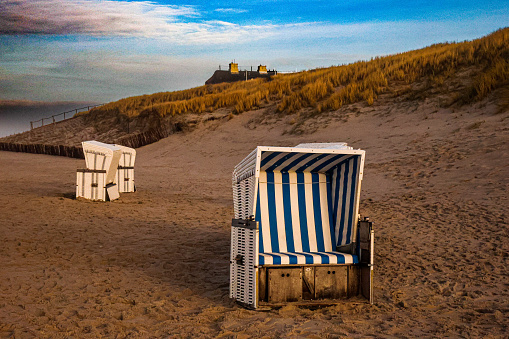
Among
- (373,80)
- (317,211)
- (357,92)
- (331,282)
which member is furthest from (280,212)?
(373,80)

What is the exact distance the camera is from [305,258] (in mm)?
4953

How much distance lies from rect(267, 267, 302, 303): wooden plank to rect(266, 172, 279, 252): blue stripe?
1.89 ft

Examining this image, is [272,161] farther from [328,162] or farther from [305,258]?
[305,258]

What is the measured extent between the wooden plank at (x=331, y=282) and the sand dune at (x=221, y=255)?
21 cm

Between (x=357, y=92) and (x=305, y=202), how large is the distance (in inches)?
814

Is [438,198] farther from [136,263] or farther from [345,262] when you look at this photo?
[136,263]

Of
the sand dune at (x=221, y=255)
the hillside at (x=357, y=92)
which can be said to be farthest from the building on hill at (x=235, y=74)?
the sand dune at (x=221, y=255)

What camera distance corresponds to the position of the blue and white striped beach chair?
4.94 m

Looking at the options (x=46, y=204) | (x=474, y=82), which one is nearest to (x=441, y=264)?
(x=46, y=204)

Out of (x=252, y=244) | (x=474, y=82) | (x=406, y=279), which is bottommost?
(x=406, y=279)

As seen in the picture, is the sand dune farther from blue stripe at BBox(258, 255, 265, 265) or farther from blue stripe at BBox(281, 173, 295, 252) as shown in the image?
blue stripe at BBox(281, 173, 295, 252)

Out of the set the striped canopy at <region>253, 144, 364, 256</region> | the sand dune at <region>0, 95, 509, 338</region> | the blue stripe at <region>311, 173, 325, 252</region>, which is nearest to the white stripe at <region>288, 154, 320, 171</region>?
the striped canopy at <region>253, 144, 364, 256</region>

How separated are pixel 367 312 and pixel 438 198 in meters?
6.91

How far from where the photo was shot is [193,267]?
6.66 meters
